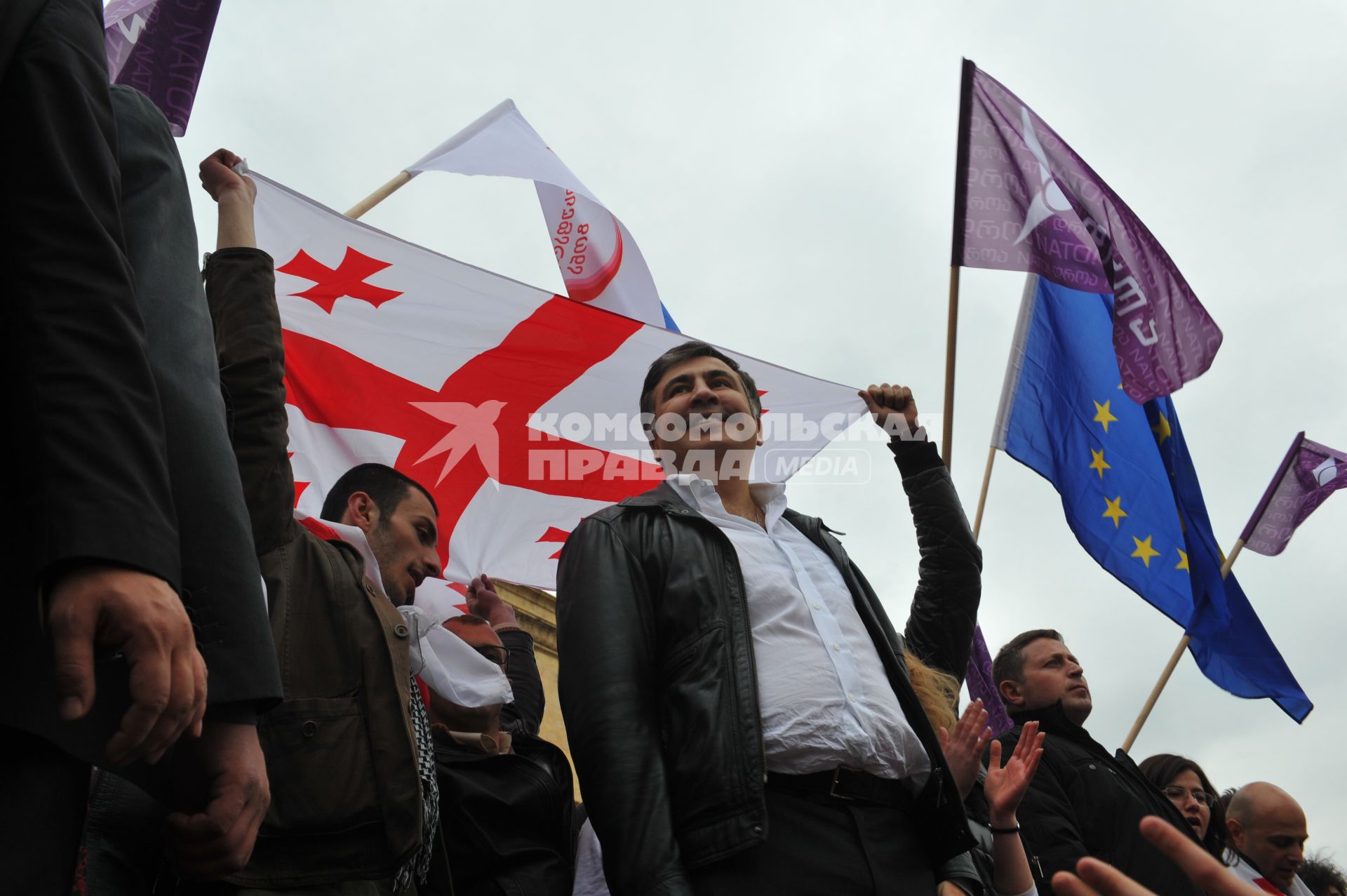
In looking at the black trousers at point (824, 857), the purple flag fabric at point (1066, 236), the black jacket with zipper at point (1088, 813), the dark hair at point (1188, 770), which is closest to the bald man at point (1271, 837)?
the dark hair at point (1188, 770)

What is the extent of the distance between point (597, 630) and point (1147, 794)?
2.82m

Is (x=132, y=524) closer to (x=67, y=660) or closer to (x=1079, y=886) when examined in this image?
(x=67, y=660)

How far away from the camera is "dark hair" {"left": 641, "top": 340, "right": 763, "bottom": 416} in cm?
376

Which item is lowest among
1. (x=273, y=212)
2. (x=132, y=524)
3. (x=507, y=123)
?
(x=132, y=524)

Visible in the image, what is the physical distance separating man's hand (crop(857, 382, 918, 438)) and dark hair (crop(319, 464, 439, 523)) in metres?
1.48

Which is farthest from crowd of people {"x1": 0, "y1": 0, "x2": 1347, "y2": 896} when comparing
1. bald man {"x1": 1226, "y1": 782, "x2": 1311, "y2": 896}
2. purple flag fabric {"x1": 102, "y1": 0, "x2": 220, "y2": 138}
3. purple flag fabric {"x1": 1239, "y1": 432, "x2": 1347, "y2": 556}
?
purple flag fabric {"x1": 1239, "y1": 432, "x2": 1347, "y2": 556}

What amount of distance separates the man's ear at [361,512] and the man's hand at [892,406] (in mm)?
1611

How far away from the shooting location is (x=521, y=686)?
4.40 meters

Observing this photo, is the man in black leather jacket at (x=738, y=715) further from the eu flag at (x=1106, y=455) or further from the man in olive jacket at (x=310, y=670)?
the eu flag at (x=1106, y=455)

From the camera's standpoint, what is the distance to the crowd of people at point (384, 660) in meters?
1.29

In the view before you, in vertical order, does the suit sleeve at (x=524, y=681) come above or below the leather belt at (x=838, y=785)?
below

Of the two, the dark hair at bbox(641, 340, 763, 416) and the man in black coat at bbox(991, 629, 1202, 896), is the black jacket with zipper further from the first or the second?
the dark hair at bbox(641, 340, 763, 416)

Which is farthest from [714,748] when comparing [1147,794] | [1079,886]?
[1147,794]

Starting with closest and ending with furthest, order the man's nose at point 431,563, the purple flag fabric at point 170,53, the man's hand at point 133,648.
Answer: the man's hand at point 133,648, the man's nose at point 431,563, the purple flag fabric at point 170,53
